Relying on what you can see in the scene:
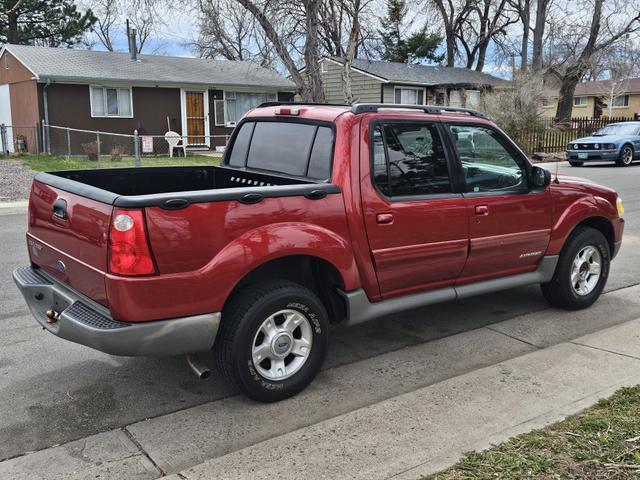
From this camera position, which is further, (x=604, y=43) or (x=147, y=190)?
(x=604, y=43)

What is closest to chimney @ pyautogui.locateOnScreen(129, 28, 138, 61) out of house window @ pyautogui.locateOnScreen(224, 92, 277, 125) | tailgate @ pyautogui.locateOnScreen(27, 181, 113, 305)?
house window @ pyautogui.locateOnScreen(224, 92, 277, 125)

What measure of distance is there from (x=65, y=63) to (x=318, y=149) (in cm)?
2302

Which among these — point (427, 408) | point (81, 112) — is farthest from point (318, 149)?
point (81, 112)

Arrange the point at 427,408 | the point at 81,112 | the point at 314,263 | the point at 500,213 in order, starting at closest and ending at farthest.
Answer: the point at 427,408
the point at 314,263
the point at 500,213
the point at 81,112

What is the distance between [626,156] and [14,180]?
786 inches

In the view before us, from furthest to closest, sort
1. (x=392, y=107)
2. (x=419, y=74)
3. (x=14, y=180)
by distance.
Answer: (x=419, y=74), (x=14, y=180), (x=392, y=107)

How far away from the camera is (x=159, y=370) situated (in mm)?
4586

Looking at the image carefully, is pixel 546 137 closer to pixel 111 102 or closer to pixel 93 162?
pixel 111 102

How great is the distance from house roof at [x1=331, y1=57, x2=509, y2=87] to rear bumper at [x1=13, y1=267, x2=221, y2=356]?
33400 millimetres

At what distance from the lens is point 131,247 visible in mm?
3404

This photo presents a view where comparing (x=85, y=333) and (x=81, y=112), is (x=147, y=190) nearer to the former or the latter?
(x=85, y=333)

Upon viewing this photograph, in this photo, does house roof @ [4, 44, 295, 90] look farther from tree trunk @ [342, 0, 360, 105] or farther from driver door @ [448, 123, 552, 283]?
driver door @ [448, 123, 552, 283]

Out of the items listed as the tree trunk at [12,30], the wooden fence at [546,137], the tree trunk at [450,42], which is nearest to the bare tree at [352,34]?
the wooden fence at [546,137]

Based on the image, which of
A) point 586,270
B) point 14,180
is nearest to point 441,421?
point 586,270
